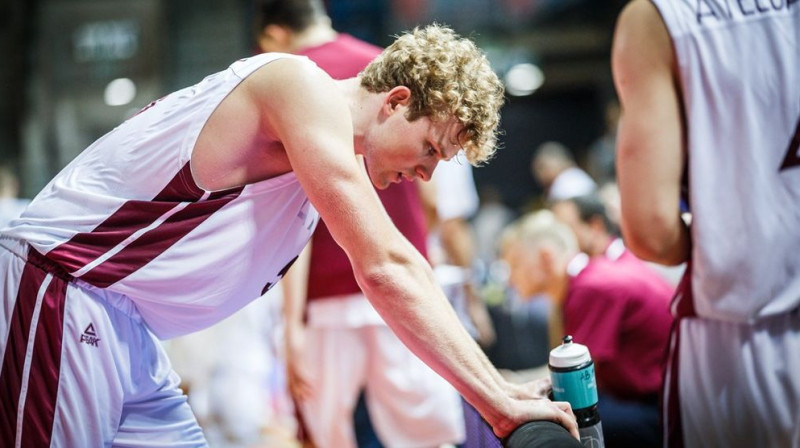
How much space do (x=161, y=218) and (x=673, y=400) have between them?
1.18 meters

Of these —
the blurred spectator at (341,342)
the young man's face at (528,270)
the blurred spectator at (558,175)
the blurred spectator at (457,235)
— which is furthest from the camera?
the blurred spectator at (558,175)

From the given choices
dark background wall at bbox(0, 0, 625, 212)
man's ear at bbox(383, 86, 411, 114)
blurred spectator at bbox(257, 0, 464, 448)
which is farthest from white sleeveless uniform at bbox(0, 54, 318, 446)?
dark background wall at bbox(0, 0, 625, 212)

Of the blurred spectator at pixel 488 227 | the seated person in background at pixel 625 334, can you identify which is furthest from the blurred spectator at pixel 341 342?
the blurred spectator at pixel 488 227

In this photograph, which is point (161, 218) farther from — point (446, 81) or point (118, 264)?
point (446, 81)

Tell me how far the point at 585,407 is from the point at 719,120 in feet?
2.12

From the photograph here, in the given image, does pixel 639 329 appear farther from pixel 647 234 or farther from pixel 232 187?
pixel 232 187

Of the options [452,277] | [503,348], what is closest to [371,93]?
[452,277]

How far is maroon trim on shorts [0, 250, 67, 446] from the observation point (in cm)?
176

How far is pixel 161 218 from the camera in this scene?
5.98 ft

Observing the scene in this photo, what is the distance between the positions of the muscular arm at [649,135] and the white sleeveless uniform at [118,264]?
742mm

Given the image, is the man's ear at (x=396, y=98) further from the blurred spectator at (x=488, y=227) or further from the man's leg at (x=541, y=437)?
the blurred spectator at (x=488, y=227)

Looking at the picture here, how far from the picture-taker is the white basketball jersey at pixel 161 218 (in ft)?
5.94

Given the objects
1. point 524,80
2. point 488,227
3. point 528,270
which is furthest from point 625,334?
point 524,80

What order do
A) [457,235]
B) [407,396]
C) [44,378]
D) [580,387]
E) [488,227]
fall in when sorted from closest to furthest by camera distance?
1. [580,387]
2. [44,378]
3. [407,396]
4. [457,235]
5. [488,227]
